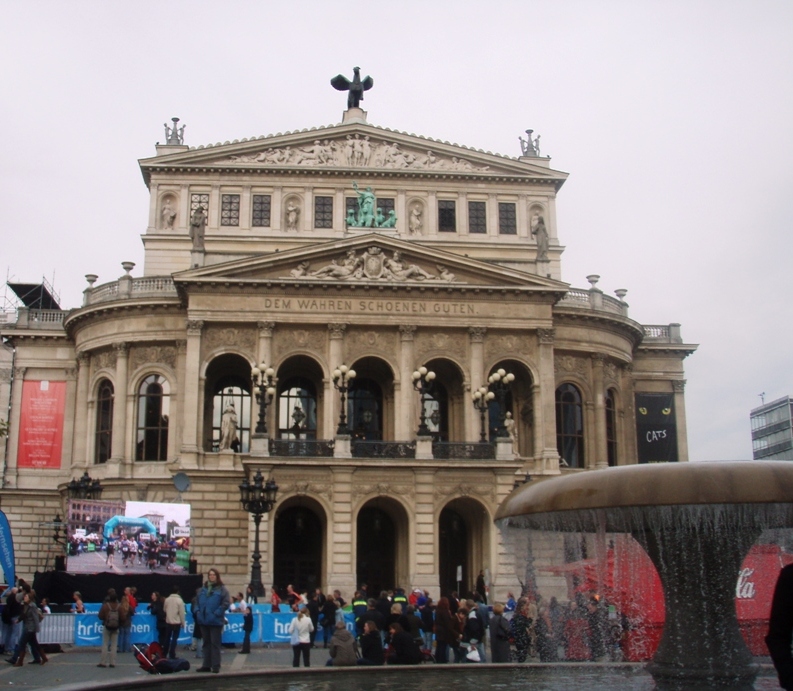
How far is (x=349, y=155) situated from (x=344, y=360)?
12234 mm

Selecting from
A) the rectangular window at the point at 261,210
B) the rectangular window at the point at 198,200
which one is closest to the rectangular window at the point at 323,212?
the rectangular window at the point at 261,210

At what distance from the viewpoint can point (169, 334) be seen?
43.3 m

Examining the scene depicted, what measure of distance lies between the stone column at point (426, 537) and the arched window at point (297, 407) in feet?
24.9

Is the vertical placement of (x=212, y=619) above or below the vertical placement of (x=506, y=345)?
below

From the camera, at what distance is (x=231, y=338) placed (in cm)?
4088

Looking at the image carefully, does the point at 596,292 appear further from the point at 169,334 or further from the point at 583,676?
the point at 583,676

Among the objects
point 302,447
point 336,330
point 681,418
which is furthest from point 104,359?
point 681,418

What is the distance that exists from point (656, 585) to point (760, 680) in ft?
14.7

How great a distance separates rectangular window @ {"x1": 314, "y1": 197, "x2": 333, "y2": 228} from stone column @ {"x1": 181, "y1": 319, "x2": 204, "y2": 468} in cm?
972

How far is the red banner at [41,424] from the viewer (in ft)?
153

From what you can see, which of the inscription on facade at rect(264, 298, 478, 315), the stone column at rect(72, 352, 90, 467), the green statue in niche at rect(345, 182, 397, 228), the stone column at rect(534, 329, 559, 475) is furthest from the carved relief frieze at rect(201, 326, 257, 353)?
the stone column at rect(534, 329, 559, 475)

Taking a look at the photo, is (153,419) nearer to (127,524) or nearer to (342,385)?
(342,385)

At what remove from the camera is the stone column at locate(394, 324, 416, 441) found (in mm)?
39500

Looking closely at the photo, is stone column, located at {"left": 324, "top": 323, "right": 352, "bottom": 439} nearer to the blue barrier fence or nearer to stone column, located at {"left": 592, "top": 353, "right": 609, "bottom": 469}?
stone column, located at {"left": 592, "top": 353, "right": 609, "bottom": 469}
